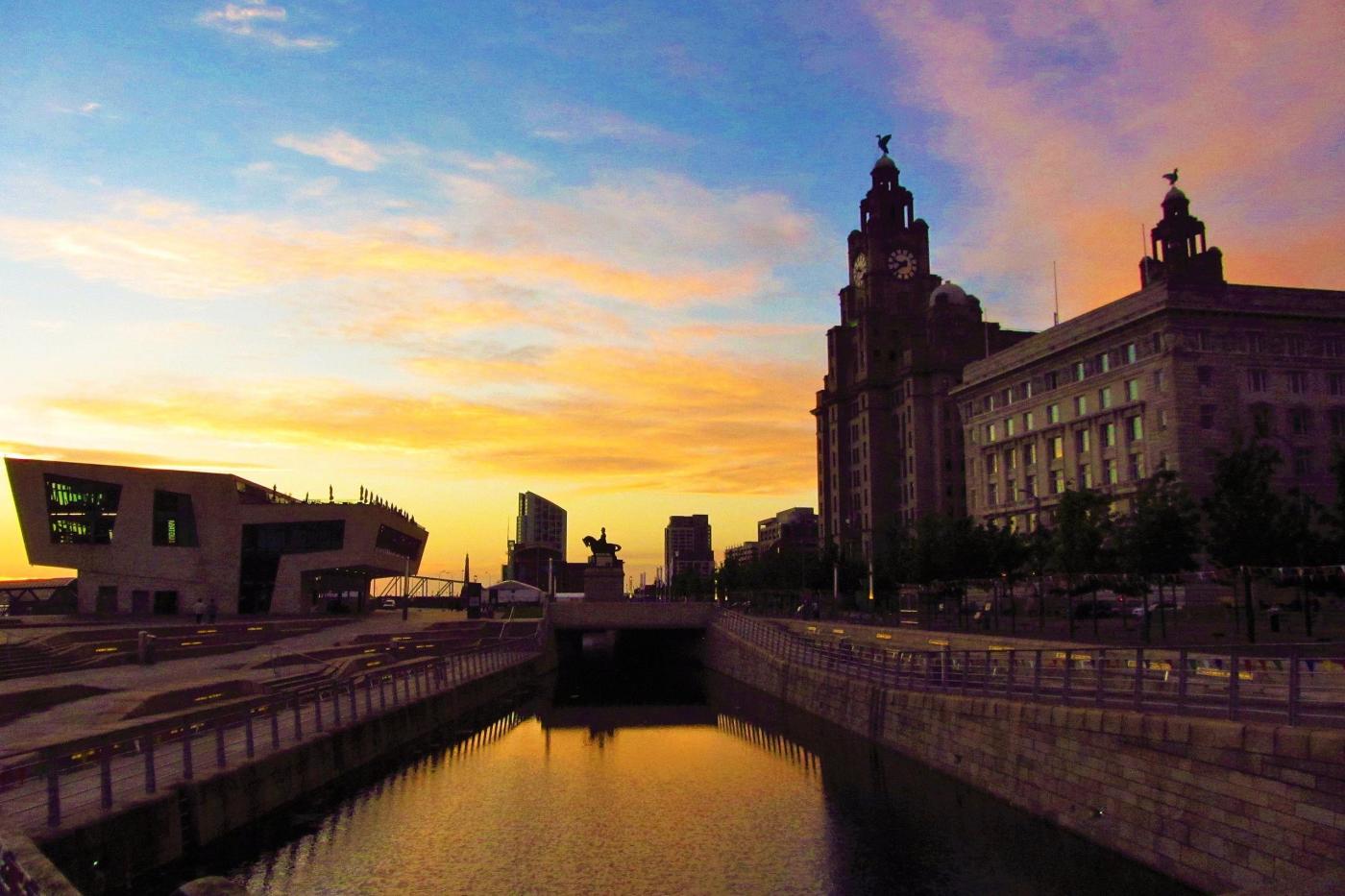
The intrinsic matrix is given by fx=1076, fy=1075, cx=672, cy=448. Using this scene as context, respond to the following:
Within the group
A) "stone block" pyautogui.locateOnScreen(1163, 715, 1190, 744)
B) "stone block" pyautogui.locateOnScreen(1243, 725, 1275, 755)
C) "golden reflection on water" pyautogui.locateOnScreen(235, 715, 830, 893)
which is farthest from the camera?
"golden reflection on water" pyautogui.locateOnScreen(235, 715, 830, 893)

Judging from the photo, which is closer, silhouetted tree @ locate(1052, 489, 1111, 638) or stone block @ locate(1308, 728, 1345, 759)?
stone block @ locate(1308, 728, 1345, 759)

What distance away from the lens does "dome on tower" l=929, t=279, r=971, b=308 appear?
477ft

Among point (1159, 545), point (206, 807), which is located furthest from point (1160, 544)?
point (206, 807)

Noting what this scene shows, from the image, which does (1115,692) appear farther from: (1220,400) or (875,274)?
(875,274)

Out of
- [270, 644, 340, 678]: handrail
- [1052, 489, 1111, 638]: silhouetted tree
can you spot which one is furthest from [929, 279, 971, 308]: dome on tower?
[270, 644, 340, 678]: handrail

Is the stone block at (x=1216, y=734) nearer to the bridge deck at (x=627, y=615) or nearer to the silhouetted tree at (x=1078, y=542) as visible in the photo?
the silhouetted tree at (x=1078, y=542)

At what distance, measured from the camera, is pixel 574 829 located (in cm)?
2559

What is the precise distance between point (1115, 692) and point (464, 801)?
16623 millimetres

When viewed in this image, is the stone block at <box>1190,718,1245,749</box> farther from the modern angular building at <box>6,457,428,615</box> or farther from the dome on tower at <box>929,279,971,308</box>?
the dome on tower at <box>929,279,971,308</box>

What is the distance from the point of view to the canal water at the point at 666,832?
814 inches

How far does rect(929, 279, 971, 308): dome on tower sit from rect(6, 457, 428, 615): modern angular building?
84.9m

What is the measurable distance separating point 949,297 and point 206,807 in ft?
447

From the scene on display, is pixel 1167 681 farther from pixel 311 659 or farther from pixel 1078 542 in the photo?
pixel 311 659

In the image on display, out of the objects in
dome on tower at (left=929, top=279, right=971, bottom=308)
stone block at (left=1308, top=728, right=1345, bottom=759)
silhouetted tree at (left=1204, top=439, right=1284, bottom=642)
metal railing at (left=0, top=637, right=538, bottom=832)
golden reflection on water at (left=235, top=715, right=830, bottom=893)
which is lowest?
golden reflection on water at (left=235, top=715, right=830, bottom=893)
